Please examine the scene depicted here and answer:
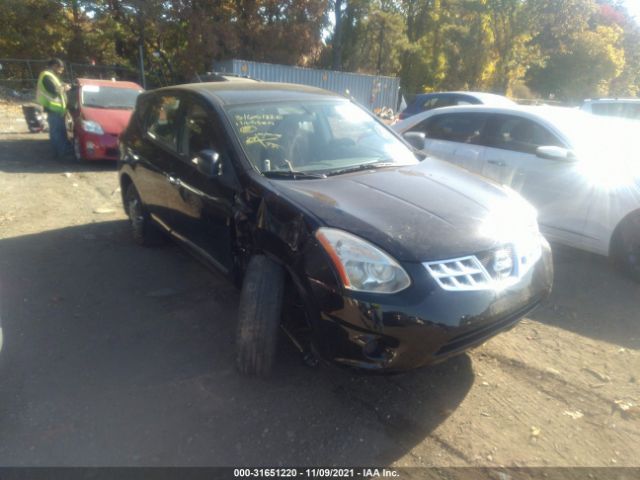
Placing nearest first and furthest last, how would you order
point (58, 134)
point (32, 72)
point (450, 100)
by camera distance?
point (58, 134)
point (450, 100)
point (32, 72)

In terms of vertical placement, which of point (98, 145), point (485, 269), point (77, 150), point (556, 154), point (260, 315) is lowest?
point (77, 150)

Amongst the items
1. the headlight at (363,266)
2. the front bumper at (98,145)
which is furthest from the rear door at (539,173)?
the front bumper at (98,145)

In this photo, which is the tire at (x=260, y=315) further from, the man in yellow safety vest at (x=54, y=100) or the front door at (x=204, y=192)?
the man in yellow safety vest at (x=54, y=100)

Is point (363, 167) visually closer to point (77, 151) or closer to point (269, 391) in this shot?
point (269, 391)

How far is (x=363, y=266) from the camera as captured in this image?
7.70ft

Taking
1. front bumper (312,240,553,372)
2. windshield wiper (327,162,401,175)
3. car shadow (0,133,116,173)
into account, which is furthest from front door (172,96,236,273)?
car shadow (0,133,116,173)

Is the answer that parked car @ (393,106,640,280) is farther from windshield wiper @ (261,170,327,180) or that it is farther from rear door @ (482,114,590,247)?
windshield wiper @ (261,170,327,180)

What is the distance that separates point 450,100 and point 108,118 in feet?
25.3

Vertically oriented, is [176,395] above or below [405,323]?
below

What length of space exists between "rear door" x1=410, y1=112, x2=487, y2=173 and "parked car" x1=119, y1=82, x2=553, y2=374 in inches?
80.2

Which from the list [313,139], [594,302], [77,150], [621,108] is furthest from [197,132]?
[621,108]

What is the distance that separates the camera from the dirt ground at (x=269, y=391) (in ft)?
7.77

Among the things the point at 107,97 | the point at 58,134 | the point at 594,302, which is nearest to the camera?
the point at 594,302

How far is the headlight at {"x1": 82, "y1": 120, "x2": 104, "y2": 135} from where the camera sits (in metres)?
8.55
